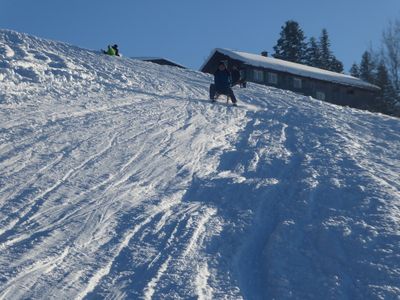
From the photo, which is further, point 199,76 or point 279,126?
point 199,76

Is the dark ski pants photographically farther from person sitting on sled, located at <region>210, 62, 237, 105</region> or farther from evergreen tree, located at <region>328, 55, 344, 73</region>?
evergreen tree, located at <region>328, 55, 344, 73</region>

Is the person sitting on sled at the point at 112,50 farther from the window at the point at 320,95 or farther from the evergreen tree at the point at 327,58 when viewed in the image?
the evergreen tree at the point at 327,58

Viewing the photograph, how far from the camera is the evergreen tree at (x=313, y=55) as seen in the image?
68.3 metres

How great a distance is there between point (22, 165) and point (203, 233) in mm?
3989

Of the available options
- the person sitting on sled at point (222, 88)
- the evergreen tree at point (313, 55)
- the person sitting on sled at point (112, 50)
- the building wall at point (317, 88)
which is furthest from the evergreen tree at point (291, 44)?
the person sitting on sled at point (222, 88)

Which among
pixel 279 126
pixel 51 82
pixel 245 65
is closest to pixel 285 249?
pixel 279 126

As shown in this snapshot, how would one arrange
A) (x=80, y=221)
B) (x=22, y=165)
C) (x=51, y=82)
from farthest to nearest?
(x=51, y=82), (x=22, y=165), (x=80, y=221)

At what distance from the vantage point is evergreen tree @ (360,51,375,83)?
193 ft

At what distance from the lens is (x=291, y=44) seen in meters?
67.7

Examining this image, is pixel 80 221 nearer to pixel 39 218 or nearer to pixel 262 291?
pixel 39 218

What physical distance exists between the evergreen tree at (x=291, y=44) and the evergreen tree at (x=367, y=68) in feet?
18.6

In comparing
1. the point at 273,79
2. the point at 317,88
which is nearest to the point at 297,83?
the point at 317,88

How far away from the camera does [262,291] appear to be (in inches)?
277

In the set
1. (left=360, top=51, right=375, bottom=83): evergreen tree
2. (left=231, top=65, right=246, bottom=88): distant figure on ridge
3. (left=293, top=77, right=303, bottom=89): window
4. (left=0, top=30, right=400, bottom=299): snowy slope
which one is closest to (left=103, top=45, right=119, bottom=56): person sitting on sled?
(left=231, top=65, right=246, bottom=88): distant figure on ridge
